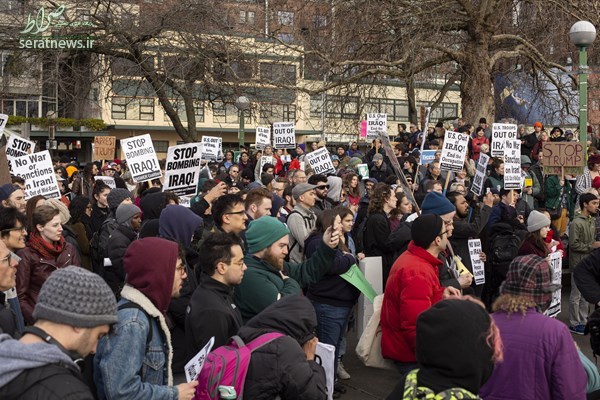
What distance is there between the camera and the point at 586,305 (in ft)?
32.3

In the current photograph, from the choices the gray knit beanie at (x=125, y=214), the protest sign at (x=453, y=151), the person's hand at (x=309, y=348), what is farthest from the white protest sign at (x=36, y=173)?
the person's hand at (x=309, y=348)

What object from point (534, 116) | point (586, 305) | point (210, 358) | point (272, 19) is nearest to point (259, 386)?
point (210, 358)

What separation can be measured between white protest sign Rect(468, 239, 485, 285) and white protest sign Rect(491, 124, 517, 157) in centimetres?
531

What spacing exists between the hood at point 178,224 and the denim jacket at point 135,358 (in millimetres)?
1899

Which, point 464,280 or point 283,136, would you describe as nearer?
point 464,280

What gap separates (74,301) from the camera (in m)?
2.85

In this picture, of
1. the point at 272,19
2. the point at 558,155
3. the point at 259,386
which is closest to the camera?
the point at 259,386

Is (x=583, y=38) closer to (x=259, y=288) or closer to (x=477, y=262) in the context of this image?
(x=477, y=262)

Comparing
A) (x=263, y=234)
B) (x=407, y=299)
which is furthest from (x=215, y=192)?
(x=407, y=299)

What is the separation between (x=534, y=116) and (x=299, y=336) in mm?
22741

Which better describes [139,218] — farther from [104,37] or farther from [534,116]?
[534,116]

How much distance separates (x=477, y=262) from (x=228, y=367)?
588 cm

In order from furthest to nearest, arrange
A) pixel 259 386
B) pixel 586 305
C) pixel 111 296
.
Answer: pixel 586 305
pixel 259 386
pixel 111 296

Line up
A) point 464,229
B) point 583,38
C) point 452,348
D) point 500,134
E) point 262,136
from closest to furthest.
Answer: point 452,348 < point 464,229 < point 583,38 < point 500,134 < point 262,136
